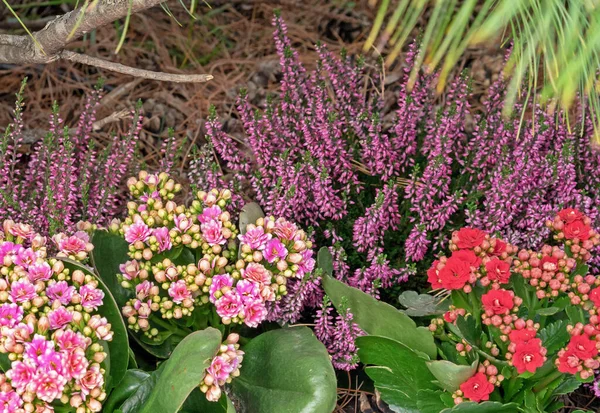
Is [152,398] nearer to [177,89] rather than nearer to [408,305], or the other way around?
[408,305]

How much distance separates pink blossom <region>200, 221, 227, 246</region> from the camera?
1.44 metres

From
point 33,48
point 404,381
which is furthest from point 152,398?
point 33,48

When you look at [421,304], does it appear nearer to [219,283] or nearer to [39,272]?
[219,283]

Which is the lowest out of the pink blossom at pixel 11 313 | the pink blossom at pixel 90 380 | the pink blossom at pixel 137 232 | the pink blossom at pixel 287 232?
the pink blossom at pixel 90 380

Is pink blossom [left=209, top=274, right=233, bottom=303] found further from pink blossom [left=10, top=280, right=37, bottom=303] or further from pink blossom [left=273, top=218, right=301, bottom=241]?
pink blossom [left=10, top=280, right=37, bottom=303]

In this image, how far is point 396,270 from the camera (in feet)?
5.30

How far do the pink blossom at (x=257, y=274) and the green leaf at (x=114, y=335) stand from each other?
0.77ft

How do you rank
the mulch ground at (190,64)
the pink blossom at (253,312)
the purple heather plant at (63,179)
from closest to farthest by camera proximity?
the pink blossom at (253,312) < the purple heather plant at (63,179) < the mulch ground at (190,64)

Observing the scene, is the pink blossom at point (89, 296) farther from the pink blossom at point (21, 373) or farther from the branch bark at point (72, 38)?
the branch bark at point (72, 38)

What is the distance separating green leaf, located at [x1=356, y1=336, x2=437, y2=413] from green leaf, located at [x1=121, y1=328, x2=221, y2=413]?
13.8 inches

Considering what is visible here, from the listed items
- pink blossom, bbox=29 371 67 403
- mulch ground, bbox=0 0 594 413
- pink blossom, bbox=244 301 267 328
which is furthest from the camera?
mulch ground, bbox=0 0 594 413

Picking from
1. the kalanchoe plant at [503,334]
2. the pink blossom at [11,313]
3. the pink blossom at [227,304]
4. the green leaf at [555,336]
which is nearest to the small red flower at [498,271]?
the kalanchoe plant at [503,334]

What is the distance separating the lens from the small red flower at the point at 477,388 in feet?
4.31

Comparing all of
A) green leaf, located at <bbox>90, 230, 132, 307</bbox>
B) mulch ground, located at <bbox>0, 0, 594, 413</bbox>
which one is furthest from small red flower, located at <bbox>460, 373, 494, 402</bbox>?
mulch ground, located at <bbox>0, 0, 594, 413</bbox>
